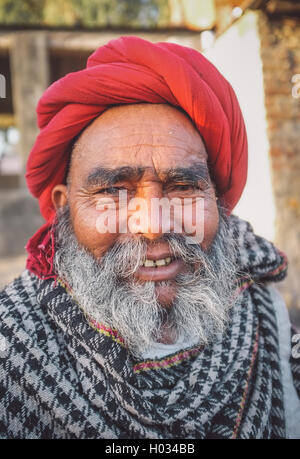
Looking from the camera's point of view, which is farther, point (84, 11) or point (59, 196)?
point (84, 11)

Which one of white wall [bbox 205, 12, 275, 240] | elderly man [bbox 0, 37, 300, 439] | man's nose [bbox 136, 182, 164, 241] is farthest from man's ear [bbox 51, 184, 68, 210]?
white wall [bbox 205, 12, 275, 240]

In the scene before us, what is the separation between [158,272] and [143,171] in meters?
0.42

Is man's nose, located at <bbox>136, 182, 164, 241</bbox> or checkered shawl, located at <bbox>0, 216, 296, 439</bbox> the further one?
man's nose, located at <bbox>136, 182, 164, 241</bbox>

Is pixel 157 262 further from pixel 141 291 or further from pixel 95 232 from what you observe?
pixel 95 232

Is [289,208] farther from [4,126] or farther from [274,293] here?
[4,126]

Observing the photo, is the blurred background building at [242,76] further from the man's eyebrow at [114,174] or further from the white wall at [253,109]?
the man's eyebrow at [114,174]

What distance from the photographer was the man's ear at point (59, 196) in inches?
66.9

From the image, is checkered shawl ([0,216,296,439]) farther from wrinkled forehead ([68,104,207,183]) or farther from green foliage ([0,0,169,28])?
green foliage ([0,0,169,28])

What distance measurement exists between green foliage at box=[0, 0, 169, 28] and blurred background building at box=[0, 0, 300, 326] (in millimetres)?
4722

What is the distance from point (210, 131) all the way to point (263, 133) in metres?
2.54

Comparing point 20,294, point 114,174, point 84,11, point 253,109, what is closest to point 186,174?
point 114,174

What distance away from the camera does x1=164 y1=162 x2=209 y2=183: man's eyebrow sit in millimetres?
1453

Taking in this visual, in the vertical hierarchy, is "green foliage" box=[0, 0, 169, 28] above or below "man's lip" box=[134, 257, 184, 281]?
above

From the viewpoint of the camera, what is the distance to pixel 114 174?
1.42 m
